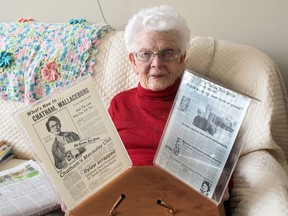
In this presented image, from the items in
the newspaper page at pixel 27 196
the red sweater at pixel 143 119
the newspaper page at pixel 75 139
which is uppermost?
the newspaper page at pixel 75 139

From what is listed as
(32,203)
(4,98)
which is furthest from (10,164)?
(32,203)

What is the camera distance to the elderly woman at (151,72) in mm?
1272

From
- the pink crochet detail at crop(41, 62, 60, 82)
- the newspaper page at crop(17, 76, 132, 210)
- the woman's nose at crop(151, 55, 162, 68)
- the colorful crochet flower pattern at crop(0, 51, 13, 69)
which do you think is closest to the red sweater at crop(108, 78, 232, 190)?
the woman's nose at crop(151, 55, 162, 68)

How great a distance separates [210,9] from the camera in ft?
5.28

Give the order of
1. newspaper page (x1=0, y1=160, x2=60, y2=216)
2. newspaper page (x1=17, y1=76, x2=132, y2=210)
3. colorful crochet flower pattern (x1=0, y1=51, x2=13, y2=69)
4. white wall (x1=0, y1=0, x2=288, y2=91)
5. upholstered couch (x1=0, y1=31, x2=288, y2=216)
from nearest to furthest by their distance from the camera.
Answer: newspaper page (x1=17, y1=76, x2=132, y2=210) < upholstered couch (x1=0, y1=31, x2=288, y2=216) < newspaper page (x1=0, y1=160, x2=60, y2=216) < white wall (x1=0, y1=0, x2=288, y2=91) < colorful crochet flower pattern (x1=0, y1=51, x2=13, y2=69)

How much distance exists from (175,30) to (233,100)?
1.44ft

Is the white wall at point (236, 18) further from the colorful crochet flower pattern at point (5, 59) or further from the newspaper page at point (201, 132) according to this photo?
the newspaper page at point (201, 132)

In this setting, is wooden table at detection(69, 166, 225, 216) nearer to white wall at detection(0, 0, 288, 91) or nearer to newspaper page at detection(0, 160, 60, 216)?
newspaper page at detection(0, 160, 60, 216)

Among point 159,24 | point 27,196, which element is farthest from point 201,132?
point 27,196

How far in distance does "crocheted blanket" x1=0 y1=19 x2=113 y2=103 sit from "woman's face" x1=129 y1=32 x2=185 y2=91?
33 cm

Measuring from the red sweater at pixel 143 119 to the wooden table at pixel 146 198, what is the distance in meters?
0.21

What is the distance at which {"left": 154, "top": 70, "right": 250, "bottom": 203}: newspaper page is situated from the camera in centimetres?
97

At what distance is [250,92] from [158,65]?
14.7 inches

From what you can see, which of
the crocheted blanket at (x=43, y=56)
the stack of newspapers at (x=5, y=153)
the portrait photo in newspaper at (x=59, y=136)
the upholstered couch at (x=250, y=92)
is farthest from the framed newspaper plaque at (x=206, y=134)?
the stack of newspapers at (x=5, y=153)
